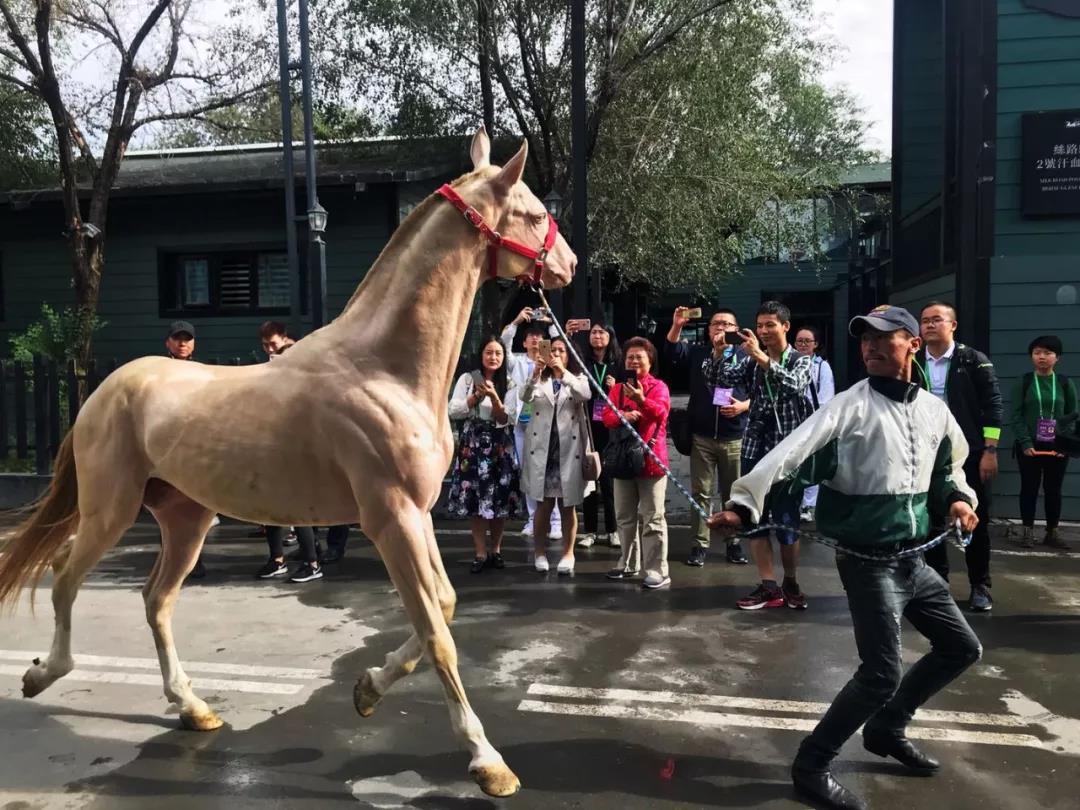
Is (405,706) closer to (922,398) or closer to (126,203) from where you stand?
(922,398)

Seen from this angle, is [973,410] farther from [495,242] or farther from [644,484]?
[495,242]

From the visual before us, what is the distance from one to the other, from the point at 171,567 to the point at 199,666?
903mm

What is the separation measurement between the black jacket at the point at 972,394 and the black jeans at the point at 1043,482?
2.29m

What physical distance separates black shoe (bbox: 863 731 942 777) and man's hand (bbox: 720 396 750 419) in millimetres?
3177

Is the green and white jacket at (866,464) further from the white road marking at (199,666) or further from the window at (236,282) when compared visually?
the window at (236,282)

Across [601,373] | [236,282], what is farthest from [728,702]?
[236,282]

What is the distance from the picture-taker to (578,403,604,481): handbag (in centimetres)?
639

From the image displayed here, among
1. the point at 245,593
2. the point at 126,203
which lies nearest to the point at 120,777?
the point at 245,593

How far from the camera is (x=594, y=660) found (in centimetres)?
447

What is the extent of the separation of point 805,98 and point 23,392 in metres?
19.5

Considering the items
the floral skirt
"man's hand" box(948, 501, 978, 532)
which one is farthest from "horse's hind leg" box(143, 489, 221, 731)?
"man's hand" box(948, 501, 978, 532)

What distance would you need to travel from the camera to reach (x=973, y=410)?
17.3 feet

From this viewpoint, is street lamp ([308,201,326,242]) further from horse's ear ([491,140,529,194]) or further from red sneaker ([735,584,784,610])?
horse's ear ([491,140,529,194])

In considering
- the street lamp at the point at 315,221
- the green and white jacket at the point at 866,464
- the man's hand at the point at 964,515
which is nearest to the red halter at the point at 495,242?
the green and white jacket at the point at 866,464
